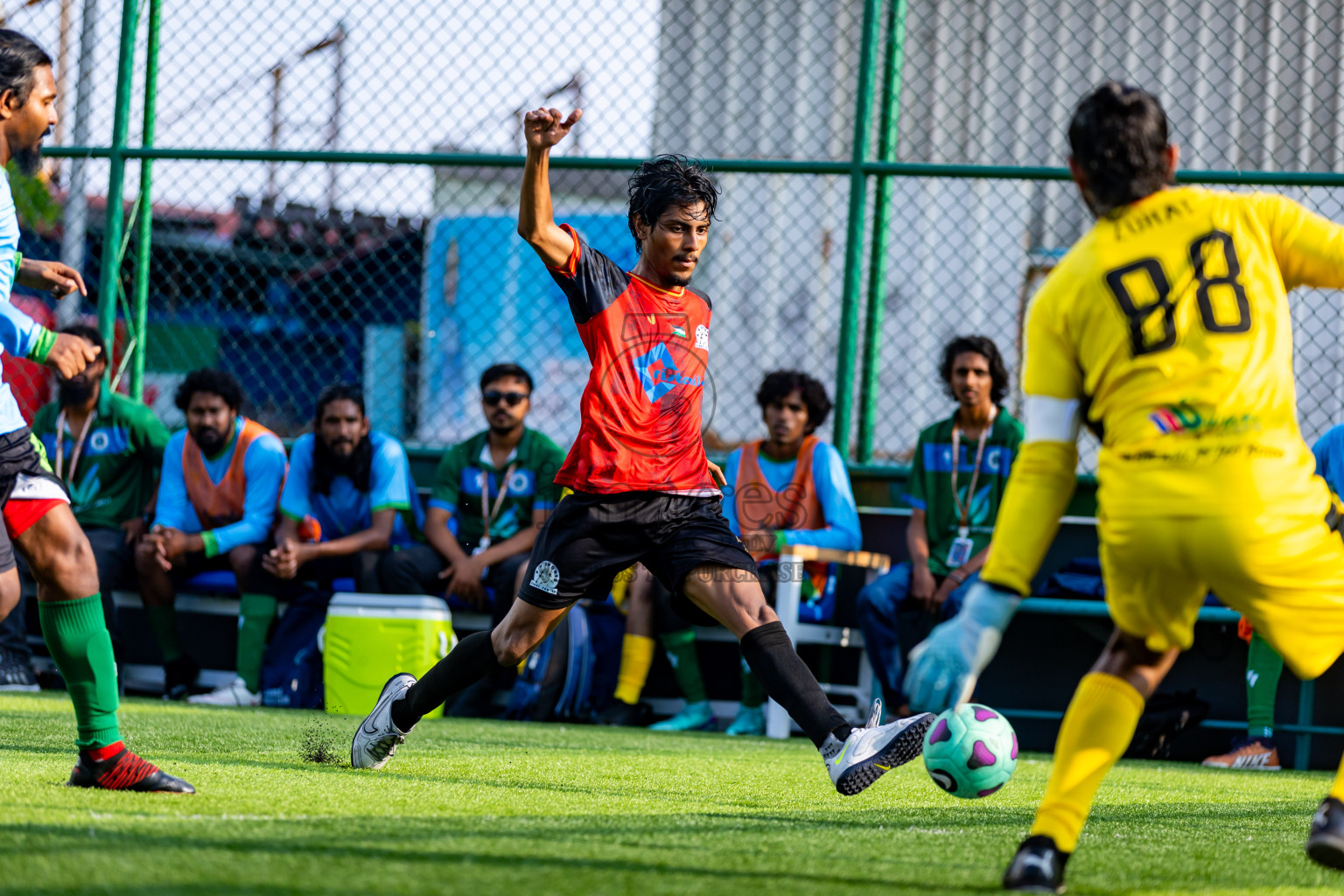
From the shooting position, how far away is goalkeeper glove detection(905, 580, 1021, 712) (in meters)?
2.65

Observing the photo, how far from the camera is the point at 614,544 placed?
417 cm

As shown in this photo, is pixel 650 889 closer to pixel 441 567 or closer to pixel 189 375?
pixel 441 567

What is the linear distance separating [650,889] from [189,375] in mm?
6232

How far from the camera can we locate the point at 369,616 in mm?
7020

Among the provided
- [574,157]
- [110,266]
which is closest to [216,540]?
[110,266]

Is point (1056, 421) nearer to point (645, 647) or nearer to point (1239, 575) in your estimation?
point (1239, 575)

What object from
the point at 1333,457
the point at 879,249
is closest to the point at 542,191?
the point at 879,249

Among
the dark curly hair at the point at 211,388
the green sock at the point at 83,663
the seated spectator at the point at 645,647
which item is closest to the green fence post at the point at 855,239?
the seated spectator at the point at 645,647

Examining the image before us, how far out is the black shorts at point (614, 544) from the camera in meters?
4.14

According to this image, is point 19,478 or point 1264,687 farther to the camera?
point 1264,687

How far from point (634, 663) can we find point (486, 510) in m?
1.18

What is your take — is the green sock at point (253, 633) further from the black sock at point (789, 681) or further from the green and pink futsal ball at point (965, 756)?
the green and pink futsal ball at point (965, 756)

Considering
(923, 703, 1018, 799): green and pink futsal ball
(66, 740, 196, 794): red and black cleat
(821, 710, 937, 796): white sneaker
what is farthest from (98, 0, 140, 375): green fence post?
(923, 703, 1018, 799): green and pink futsal ball

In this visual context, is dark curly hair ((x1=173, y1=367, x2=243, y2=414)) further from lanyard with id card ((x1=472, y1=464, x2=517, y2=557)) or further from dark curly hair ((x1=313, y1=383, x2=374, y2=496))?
lanyard with id card ((x1=472, y1=464, x2=517, y2=557))
